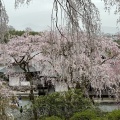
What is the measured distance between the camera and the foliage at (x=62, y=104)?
10.2m

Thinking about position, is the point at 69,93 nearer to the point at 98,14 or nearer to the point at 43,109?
the point at 43,109

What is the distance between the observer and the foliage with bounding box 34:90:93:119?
10195 mm

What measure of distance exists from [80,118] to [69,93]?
2.18 metres

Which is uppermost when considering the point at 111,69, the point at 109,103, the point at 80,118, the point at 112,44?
the point at 112,44

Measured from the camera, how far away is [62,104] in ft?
33.5

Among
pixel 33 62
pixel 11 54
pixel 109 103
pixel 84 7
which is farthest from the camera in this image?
pixel 109 103

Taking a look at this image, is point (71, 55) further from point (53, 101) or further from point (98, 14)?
point (53, 101)

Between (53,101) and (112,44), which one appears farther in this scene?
(112,44)

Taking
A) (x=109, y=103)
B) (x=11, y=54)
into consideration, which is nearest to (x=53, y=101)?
(x=11, y=54)

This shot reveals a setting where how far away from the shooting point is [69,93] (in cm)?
1039

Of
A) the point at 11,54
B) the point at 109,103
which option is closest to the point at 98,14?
the point at 11,54

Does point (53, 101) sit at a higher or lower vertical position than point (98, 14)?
lower

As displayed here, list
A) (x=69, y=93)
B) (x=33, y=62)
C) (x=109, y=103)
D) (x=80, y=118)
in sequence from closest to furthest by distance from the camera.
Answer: (x=80, y=118)
(x=69, y=93)
(x=33, y=62)
(x=109, y=103)

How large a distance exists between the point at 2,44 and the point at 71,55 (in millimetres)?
741
